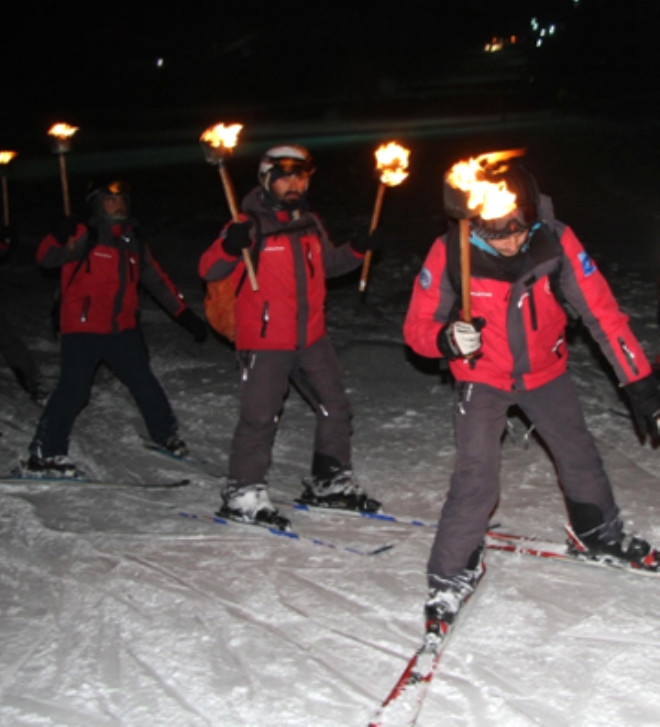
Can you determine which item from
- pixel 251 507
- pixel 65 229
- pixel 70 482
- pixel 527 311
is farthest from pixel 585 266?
pixel 70 482

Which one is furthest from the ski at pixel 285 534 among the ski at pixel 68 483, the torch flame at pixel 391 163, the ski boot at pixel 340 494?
the torch flame at pixel 391 163

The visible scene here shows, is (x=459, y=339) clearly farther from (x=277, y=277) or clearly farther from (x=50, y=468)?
(x=50, y=468)

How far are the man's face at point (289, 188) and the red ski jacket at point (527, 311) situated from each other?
1.33m

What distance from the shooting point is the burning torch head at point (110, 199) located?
6246 millimetres

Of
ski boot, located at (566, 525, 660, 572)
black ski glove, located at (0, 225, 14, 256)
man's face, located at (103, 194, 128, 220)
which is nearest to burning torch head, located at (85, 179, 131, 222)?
man's face, located at (103, 194, 128, 220)

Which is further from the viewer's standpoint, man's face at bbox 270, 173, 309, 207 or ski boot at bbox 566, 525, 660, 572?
man's face at bbox 270, 173, 309, 207

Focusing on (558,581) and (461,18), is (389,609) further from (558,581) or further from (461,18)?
(461,18)

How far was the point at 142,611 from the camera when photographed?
441 centimetres

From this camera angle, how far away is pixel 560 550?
476cm

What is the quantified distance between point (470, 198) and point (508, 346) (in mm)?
713

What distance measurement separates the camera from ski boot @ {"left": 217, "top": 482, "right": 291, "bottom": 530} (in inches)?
212

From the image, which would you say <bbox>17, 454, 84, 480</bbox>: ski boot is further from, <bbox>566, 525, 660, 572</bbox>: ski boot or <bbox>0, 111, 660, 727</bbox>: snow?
<bbox>566, 525, 660, 572</bbox>: ski boot

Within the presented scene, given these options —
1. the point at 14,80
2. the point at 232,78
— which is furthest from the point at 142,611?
the point at 232,78

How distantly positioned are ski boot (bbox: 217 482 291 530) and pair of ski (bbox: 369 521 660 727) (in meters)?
1.24
